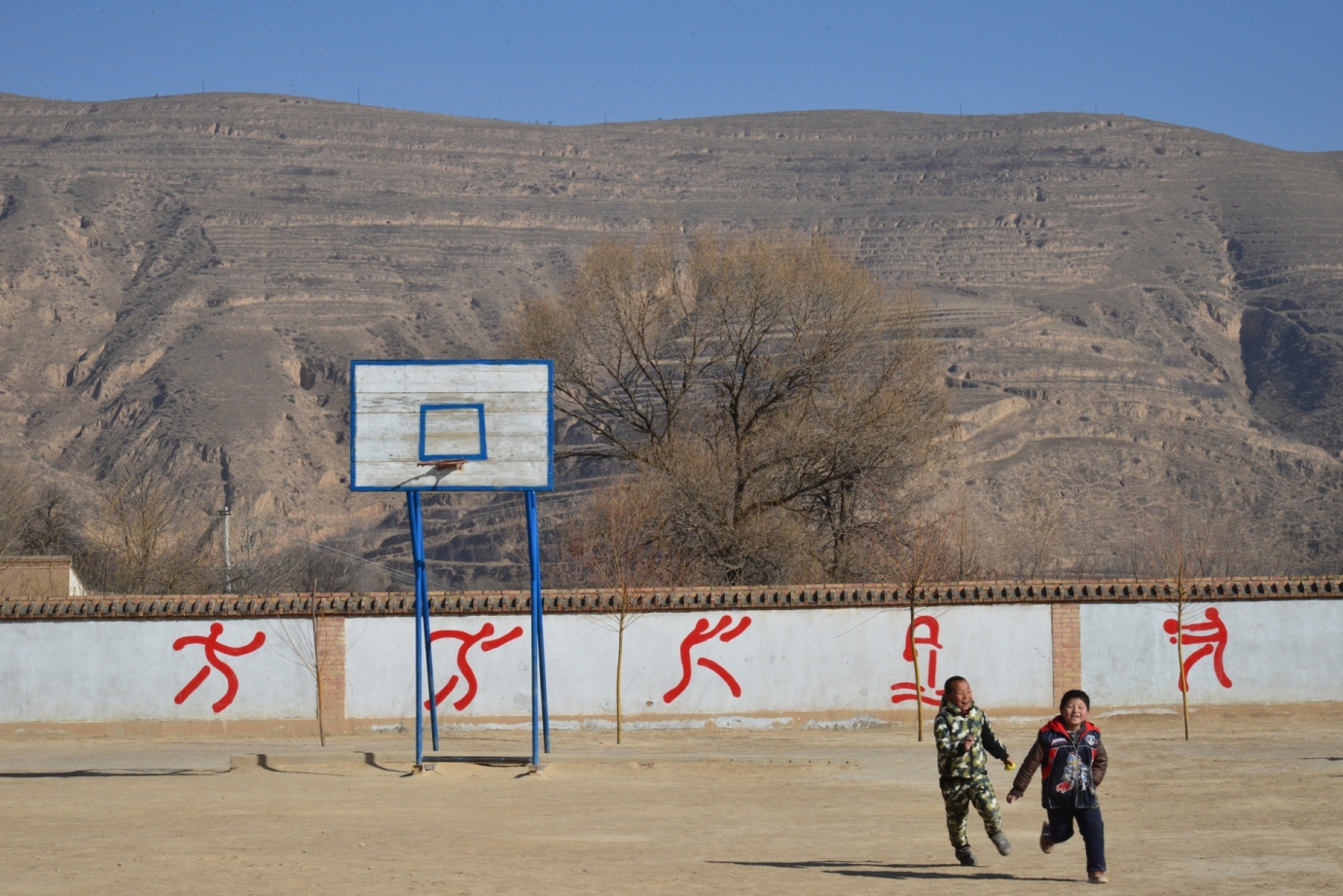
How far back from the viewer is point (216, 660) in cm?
2162

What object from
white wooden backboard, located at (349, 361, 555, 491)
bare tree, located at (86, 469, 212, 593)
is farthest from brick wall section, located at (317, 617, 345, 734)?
bare tree, located at (86, 469, 212, 593)

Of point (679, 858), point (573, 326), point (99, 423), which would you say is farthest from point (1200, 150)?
point (679, 858)

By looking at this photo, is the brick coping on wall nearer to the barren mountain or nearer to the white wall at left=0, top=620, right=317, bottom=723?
the white wall at left=0, top=620, right=317, bottom=723

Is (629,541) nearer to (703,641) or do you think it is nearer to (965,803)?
(703,641)

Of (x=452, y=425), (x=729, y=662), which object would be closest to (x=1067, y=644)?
(x=729, y=662)

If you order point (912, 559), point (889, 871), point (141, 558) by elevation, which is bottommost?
point (889, 871)

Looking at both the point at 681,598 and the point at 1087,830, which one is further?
the point at 681,598

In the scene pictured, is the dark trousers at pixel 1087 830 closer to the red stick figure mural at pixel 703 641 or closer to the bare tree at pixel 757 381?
the red stick figure mural at pixel 703 641

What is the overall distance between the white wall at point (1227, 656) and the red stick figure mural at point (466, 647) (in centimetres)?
856

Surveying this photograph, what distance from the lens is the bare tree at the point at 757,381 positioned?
31.3 metres

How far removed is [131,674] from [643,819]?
35.2ft

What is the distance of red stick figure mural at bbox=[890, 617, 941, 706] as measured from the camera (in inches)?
858

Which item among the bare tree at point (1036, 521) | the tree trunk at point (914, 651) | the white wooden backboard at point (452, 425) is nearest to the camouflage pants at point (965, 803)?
the white wooden backboard at point (452, 425)

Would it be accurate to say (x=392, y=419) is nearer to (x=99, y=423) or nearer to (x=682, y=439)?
(x=682, y=439)
